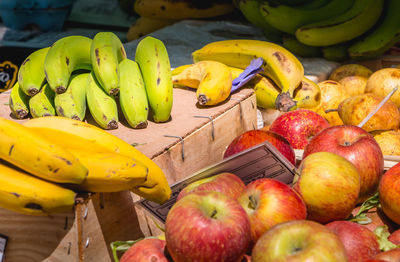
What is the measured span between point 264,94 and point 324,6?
1097 mm

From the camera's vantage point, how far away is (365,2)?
2.88 meters

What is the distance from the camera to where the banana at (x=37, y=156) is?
1.11 metres

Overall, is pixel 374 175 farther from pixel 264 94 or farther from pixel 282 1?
pixel 282 1

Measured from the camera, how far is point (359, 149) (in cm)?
138

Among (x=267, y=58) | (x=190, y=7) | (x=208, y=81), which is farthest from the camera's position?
(x=190, y=7)

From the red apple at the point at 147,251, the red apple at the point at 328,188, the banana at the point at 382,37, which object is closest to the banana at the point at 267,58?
the banana at the point at 382,37

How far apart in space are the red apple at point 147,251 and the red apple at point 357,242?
43 cm

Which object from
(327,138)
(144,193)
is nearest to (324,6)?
(327,138)

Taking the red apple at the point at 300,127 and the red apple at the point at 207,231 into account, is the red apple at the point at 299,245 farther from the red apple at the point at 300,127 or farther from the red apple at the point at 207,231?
the red apple at the point at 300,127

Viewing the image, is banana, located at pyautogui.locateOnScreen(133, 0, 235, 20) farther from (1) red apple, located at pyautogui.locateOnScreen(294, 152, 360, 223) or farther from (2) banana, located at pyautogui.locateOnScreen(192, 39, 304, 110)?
(1) red apple, located at pyautogui.locateOnScreen(294, 152, 360, 223)

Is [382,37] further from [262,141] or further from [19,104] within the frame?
[19,104]

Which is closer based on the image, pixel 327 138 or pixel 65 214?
pixel 65 214

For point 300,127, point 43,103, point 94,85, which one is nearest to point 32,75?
point 43,103

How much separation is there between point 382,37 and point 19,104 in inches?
88.0
